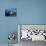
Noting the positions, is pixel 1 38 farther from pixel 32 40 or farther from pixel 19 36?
pixel 32 40

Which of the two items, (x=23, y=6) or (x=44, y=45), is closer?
(x=44, y=45)

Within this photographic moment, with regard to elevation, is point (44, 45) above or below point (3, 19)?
below

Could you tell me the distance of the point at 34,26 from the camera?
309cm

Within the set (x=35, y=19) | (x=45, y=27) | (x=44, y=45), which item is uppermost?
(x=35, y=19)

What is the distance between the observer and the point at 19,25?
10.2 ft

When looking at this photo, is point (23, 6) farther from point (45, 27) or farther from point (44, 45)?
point (44, 45)

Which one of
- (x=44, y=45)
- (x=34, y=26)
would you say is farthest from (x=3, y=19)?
(x=44, y=45)

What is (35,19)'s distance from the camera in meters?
3.17

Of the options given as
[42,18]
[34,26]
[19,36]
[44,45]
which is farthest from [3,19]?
[44,45]

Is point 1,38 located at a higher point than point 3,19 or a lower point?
lower

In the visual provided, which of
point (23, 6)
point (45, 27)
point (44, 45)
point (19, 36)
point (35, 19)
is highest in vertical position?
point (23, 6)

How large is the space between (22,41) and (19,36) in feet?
0.48

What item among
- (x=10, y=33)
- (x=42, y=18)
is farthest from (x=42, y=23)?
(x=10, y=33)

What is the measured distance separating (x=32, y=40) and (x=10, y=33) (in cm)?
59
